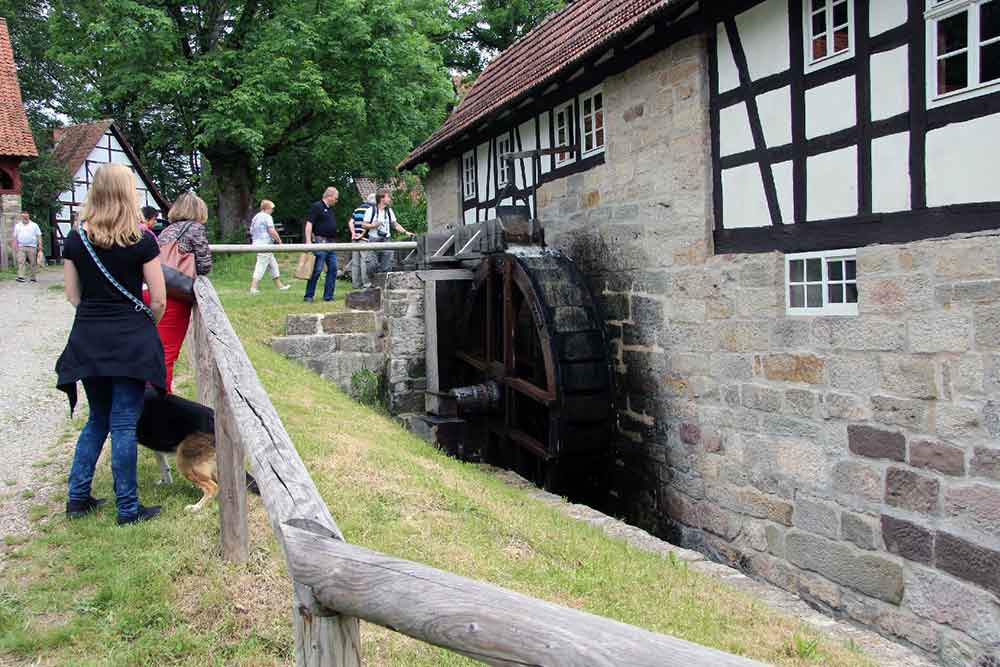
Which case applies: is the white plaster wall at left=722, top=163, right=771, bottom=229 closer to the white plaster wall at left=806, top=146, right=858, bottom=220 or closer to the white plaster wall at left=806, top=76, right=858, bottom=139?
the white plaster wall at left=806, top=146, right=858, bottom=220

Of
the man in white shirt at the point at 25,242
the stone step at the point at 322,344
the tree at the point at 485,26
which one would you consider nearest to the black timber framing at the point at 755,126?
the stone step at the point at 322,344

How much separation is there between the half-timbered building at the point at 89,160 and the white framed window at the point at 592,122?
23.7 meters

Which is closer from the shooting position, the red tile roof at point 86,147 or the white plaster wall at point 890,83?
the white plaster wall at point 890,83

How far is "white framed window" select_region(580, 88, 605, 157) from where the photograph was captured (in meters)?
8.51

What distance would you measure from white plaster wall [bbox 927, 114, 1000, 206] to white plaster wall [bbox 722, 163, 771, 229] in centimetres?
144

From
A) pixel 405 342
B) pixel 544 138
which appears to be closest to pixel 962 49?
pixel 544 138

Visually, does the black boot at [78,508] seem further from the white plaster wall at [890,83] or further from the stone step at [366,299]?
the stone step at [366,299]

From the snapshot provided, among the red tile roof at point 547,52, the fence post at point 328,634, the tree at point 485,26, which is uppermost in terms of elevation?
the tree at point 485,26

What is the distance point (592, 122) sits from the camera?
8.63 metres

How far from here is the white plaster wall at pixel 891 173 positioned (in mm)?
4988

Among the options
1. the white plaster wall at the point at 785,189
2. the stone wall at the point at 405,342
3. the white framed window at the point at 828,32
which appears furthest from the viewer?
the stone wall at the point at 405,342

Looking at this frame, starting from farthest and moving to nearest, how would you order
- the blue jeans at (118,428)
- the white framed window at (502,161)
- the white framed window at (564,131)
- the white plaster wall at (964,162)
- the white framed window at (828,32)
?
the white framed window at (502,161)
the white framed window at (564,131)
the white framed window at (828,32)
the white plaster wall at (964,162)
the blue jeans at (118,428)

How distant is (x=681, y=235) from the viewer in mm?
7008

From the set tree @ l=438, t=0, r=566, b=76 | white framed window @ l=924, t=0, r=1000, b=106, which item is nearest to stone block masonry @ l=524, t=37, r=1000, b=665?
white framed window @ l=924, t=0, r=1000, b=106
